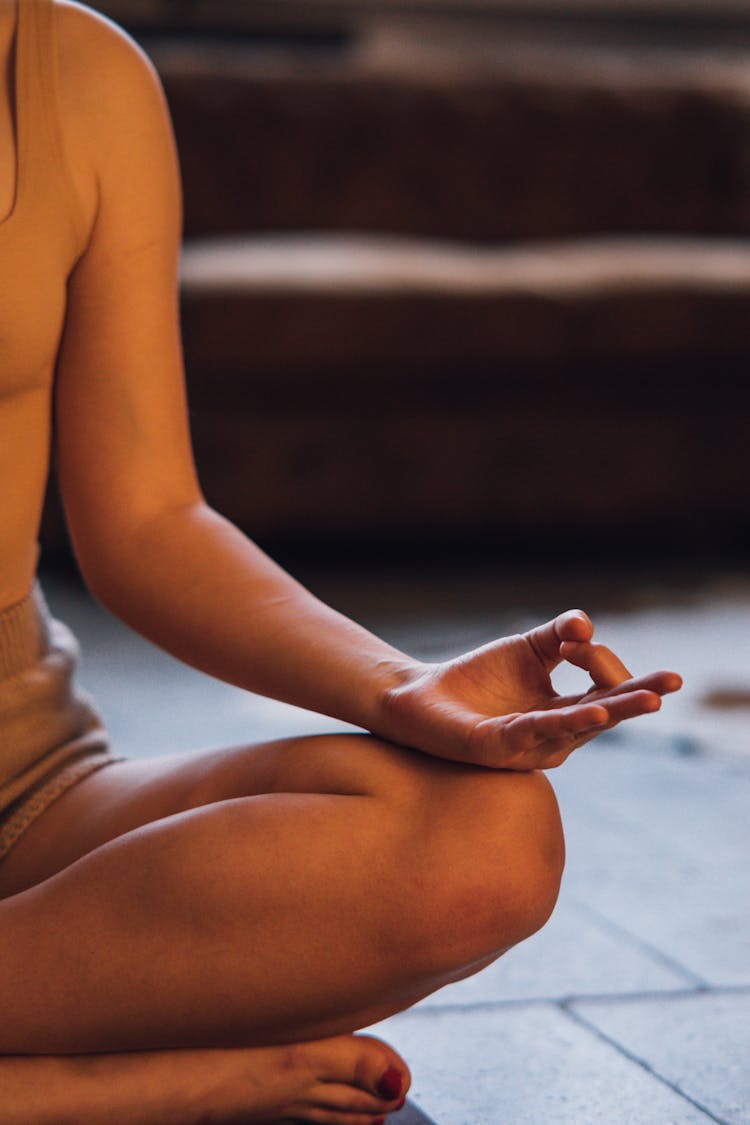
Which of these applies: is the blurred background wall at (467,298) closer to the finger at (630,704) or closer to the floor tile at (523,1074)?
the floor tile at (523,1074)

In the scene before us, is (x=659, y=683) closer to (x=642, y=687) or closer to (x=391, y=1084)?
(x=642, y=687)

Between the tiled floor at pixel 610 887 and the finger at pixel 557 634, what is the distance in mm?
241

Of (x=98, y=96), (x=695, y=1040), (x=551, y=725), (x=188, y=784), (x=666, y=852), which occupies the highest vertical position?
(x=98, y=96)

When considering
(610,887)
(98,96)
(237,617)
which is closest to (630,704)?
(237,617)

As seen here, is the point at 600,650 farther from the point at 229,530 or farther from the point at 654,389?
the point at 654,389

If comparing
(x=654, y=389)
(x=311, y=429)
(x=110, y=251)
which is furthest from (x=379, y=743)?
(x=654, y=389)

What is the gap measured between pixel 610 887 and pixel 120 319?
0.60 metres

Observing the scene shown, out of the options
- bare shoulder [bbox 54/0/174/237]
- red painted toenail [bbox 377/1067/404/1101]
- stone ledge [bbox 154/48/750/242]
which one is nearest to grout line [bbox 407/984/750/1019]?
red painted toenail [bbox 377/1067/404/1101]

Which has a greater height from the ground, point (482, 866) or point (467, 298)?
point (482, 866)

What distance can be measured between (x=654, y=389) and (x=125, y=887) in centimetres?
201

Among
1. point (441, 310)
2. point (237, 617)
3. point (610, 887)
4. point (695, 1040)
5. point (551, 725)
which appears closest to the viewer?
point (551, 725)

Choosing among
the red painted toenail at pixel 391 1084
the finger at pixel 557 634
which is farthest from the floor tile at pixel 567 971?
the finger at pixel 557 634

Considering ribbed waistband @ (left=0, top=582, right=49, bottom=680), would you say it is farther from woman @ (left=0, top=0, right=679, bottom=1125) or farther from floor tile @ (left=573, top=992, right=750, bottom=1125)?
floor tile @ (left=573, top=992, right=750, bottom=1125)

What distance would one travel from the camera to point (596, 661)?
72cm
